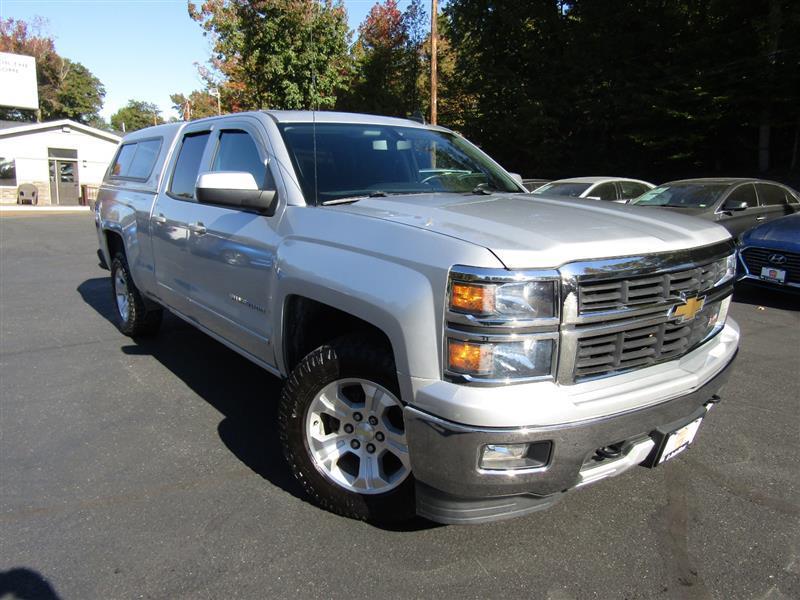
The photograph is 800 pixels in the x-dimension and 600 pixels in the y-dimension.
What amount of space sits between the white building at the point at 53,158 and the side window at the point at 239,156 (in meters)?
30.5

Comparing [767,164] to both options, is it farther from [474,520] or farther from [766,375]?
[474,520]

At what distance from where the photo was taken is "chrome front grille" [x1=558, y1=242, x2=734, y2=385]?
2.12 metres

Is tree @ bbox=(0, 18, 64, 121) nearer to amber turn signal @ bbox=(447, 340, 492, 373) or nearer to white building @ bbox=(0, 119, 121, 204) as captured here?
white building @ bbox=(0, 119, 121, 204)

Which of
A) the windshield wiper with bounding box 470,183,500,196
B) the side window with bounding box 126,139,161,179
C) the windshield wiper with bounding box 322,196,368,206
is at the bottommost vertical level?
the windshield wiper with bounding box 322,196,368,206

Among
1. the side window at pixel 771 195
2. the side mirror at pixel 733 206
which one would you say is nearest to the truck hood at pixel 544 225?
the side mirror at pixel 733 206

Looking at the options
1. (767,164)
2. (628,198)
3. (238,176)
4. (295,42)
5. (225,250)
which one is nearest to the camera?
(238,176)

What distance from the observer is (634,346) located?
2.32 meters

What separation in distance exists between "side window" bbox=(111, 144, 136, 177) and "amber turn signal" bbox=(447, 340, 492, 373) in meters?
4.73

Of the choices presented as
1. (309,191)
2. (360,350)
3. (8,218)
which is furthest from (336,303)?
(8,218)

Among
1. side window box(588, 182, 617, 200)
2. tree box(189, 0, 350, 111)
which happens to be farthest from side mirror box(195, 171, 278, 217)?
tree box(189, 0, 350, 111)

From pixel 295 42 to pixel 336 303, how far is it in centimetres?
2144

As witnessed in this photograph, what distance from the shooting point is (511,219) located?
249 centimetres

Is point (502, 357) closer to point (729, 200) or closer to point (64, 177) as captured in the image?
point (729, 200)

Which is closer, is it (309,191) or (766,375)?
(309,191)
